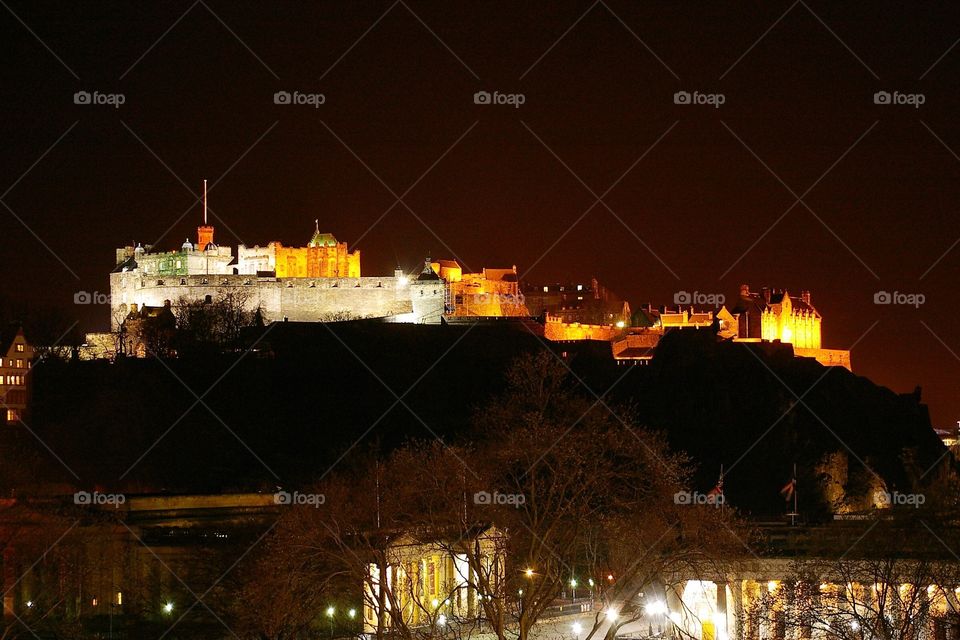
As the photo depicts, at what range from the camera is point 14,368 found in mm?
84812

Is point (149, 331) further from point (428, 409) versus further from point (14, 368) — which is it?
point (428, 409)

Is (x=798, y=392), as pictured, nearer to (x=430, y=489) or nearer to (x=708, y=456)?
(x=708, y=456)

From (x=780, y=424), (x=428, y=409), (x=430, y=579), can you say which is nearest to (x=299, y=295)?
(x=428, y=409)

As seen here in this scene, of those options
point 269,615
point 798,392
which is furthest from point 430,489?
point 798,392

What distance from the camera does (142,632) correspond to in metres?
42.5

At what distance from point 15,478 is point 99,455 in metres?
11.2

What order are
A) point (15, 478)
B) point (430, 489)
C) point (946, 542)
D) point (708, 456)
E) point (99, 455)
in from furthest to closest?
point (708, 456) → point (99, 455) → point (15, 478) → point (946, 542) → point (430, 489)

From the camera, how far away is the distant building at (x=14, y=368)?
8088 centimetres

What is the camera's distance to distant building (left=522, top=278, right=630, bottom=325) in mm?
103875

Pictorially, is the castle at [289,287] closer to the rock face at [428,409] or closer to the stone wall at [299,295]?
the stone wall at [299,295]

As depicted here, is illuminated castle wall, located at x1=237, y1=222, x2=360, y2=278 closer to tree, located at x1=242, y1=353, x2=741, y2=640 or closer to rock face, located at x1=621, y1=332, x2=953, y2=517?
rock face, located at x1=621, y1=332, x2=953, y2=517

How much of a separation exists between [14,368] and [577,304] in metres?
43.5

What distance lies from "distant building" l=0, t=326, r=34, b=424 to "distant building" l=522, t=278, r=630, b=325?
1330 inches

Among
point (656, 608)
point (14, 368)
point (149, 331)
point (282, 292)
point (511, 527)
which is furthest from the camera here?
point (282, 292)
